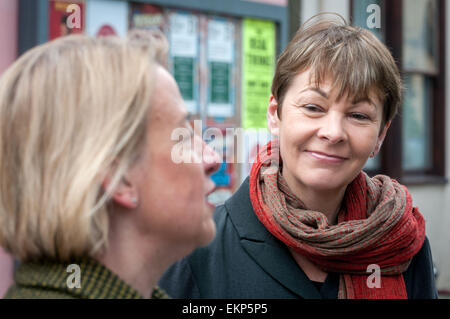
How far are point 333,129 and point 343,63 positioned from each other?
241 millimetres

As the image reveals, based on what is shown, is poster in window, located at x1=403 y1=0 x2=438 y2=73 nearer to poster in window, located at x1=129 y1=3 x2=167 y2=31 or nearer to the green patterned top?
poster in window, located at x1=129 y1=3 x2=167 y2=31

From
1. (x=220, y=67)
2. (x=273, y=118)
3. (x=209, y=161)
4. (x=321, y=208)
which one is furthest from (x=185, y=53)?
(x=209, y=161)

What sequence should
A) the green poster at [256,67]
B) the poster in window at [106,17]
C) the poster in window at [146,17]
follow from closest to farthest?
the poster in window at [106,17] < the poster in window at [146,17] < the green poster at [256,67]

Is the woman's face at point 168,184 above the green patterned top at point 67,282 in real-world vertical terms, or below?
above

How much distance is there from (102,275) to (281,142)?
911 millimetres

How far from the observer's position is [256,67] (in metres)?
4.88

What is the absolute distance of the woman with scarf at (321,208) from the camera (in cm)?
190

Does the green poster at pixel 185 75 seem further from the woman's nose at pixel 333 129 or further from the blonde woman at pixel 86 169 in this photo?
the blonde woman at pixel 86 169

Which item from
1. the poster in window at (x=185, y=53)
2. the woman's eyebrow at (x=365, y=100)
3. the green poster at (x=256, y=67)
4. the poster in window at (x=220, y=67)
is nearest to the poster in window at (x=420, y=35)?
the green poster at (x=256, y=67)

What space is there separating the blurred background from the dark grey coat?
1.22 metres

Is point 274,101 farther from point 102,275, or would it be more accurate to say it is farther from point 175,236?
point 102,275

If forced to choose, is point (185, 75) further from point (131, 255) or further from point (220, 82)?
point (131, 255)

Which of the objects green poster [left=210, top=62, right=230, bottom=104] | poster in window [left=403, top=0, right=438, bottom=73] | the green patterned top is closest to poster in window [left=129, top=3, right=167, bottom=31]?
green poster [left=210, top=62, right=230, bottom=104]

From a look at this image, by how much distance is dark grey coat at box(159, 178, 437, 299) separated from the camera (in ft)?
6.20
